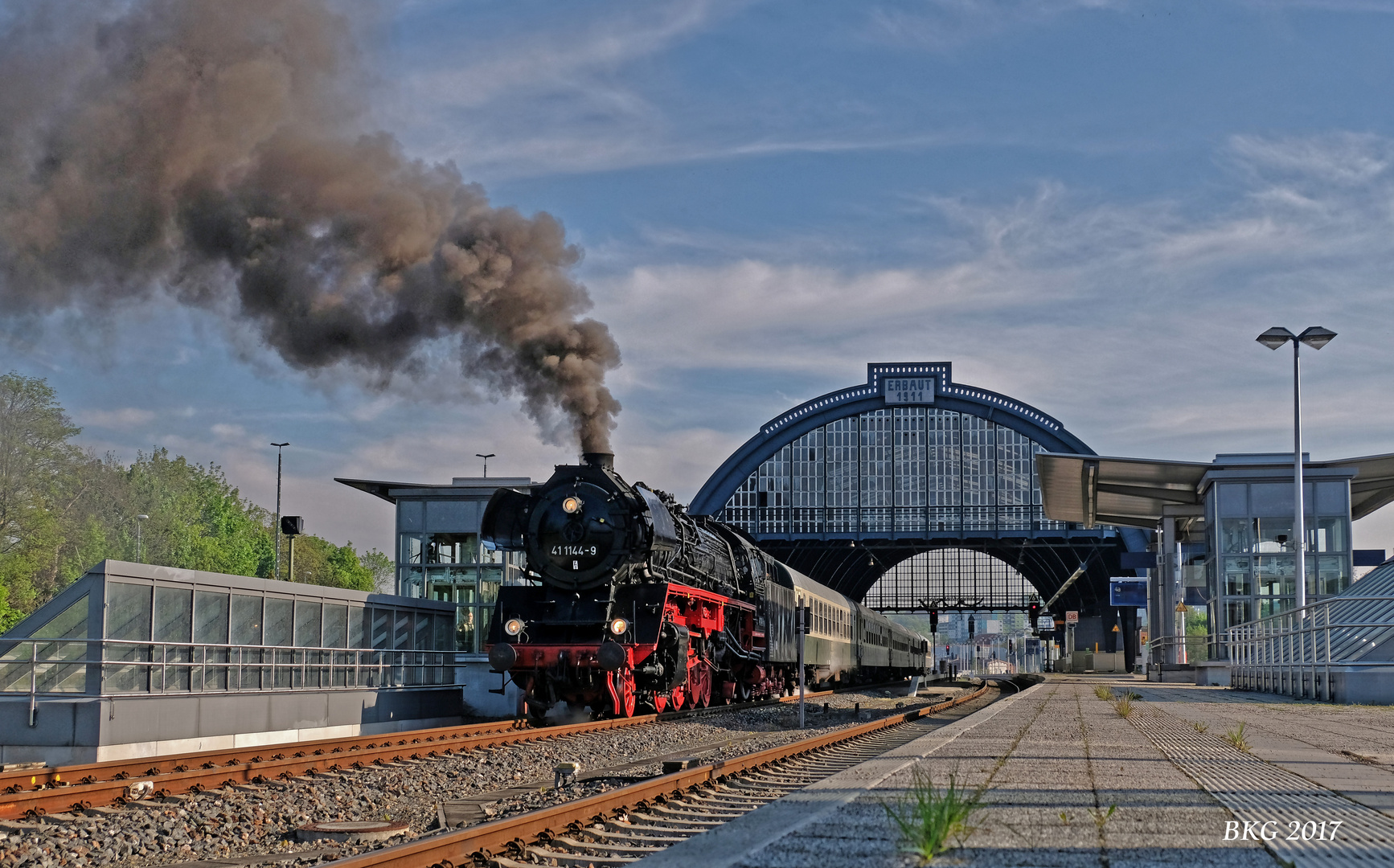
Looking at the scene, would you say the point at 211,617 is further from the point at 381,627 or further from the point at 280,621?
the point at 381,627

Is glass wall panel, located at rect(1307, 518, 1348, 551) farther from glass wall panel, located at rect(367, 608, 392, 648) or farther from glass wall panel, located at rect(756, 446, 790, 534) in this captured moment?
glass wall panel, located at rect(756, 446, 790, 534)

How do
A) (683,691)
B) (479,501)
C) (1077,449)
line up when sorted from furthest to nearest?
(1077,449), (479,501), (683,691)

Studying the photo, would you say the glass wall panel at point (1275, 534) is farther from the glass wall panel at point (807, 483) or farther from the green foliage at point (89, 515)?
the green foliage at point (89, 515)

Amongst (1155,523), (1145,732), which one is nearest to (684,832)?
(1145,732)

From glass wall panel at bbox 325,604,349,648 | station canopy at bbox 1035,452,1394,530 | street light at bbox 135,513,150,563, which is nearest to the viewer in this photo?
glass wall panel at bbox 325,604,349,648

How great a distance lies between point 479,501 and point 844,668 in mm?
12539

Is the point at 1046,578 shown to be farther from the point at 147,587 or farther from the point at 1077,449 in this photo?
the point at 147,587

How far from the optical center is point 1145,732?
Answer: 39.2 feet

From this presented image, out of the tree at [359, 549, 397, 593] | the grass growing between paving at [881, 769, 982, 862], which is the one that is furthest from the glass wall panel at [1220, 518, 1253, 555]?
the tree at [359, 549, 397, 593]

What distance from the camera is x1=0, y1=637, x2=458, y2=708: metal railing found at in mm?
12867

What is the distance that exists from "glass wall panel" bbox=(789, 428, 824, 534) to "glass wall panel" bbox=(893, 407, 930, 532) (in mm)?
3716

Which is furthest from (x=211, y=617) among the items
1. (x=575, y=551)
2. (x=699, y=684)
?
(x=699, y=684)

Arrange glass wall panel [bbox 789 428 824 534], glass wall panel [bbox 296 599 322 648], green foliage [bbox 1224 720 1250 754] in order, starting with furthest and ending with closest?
glass wall panel [bbox 789 428 824 534], glass wall panel [bbox 296 599 322 648], green foliage [bbox 1224 720 1250 754]

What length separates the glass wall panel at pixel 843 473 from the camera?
194ft
